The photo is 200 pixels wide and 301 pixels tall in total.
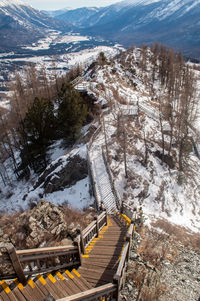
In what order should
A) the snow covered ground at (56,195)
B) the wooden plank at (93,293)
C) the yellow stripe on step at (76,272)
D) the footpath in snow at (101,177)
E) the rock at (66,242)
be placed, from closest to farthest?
the wooden plank at (93,293), the yellow stripe on step at (76,272), the rock at (66,242), the footpath in snow at (101,177), the snow covered ground at (56,195)

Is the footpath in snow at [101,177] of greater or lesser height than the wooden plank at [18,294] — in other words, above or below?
below

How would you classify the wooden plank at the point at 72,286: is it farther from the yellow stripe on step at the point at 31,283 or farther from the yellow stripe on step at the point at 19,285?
the yellow stripe on step at the point at 19,285

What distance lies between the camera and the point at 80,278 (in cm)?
618

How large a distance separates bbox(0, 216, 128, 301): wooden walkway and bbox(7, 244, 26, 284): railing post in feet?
0.55

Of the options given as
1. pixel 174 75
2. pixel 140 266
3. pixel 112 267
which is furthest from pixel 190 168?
pixel 174 75

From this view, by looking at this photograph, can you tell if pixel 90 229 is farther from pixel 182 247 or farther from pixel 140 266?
pixel 182 247

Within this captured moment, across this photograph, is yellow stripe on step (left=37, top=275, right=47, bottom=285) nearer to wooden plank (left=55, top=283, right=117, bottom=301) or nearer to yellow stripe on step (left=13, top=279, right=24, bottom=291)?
yellow stripe on step (left=13, top=279, right=24, bottom=291)

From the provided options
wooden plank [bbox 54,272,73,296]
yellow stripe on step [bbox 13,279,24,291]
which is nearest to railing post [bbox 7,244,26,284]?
yellow stripe on step [bbox 13,279,24,291]

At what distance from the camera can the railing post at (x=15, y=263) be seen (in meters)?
4.94

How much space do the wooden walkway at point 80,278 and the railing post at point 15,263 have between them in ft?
0.55

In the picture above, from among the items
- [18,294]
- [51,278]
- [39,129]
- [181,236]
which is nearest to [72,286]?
[51,278]

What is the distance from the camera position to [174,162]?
26.1 m

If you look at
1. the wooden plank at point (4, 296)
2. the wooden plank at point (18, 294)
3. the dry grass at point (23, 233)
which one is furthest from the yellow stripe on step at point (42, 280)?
the dry grass at point (23, 233)

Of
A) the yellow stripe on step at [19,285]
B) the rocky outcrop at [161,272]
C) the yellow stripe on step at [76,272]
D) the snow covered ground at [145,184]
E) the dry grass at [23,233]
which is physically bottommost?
the snow covered ground at [145,184]
